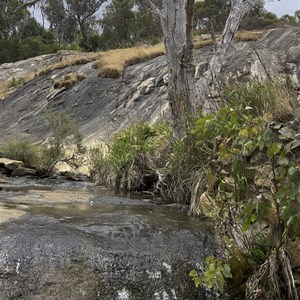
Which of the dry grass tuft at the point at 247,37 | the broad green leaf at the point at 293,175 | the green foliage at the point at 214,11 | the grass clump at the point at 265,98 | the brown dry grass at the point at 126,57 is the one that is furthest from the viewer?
the green foliage at the point at 214,11

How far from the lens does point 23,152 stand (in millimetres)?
14516

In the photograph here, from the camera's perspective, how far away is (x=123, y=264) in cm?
439

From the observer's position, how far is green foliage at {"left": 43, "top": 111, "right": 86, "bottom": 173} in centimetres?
1377

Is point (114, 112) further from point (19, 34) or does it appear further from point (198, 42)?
point (19, 34)

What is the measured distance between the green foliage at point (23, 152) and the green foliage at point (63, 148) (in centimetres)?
33

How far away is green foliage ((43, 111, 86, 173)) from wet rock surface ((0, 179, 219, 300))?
26.7 feet

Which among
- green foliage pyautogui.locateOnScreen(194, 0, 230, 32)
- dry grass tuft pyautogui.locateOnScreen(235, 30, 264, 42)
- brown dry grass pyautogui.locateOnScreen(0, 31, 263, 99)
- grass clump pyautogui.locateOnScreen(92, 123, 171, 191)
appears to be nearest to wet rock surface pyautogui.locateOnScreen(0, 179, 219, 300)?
grass clump pyautogui.locateOnScreen(92, 123, 171, 191)

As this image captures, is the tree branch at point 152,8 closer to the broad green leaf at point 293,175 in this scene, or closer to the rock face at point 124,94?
the rock face at point 124,94

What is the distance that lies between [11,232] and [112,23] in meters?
41.6

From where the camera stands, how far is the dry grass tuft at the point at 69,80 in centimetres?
2458

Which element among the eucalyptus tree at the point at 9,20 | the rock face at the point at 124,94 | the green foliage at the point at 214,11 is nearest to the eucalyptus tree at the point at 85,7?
the eucalyptus tree at the point at 9,20

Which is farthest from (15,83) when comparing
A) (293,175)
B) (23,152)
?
(293,175)

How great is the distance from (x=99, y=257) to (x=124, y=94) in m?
16.7

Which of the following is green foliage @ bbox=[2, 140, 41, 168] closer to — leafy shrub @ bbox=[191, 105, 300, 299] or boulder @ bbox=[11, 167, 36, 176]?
boulder @ bbox=[11, 167, 36, 176]
